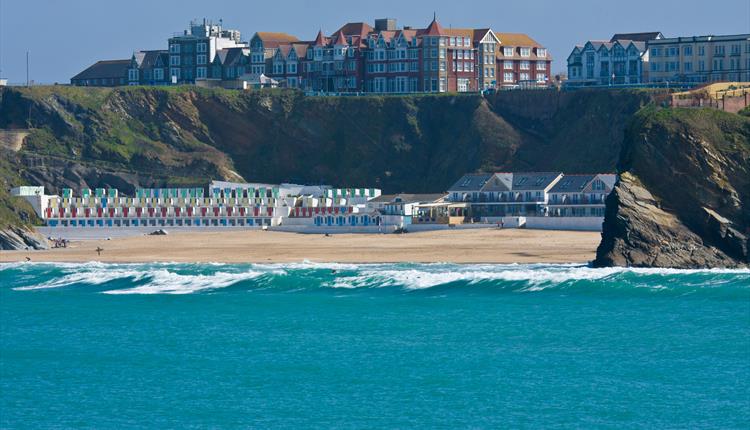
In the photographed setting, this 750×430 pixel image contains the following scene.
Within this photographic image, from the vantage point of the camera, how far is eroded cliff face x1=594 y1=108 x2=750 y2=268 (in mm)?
92750

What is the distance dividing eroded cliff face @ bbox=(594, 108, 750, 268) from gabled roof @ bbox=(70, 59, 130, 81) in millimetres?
98014

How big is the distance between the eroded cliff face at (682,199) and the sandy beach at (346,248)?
725cm

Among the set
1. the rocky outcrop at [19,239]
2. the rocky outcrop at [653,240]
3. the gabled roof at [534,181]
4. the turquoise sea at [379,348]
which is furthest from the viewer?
the gabled roof at [534,181]

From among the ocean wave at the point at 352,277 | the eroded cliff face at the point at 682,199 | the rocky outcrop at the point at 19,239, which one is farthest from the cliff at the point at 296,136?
the eroded cliff face at the point at 682,199

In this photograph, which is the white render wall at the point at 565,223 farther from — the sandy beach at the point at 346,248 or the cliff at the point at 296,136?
the cliff at the point at 296,136

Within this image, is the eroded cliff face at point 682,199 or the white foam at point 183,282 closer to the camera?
the eroded cliff face at point 682,199

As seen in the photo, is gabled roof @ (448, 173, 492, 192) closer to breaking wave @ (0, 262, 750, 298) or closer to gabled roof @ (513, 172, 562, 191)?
gabled roof @ (513, 172, 562, 191)

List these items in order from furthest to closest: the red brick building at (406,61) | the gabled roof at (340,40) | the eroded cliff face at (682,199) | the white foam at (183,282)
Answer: the gabled roof at (340,40), the red brick building at (406,61), the white foam at (183,282), the eroded cliff face at (682,199)

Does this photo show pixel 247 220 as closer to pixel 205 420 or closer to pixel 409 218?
pixel 409 218

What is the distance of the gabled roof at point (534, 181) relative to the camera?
12612cm

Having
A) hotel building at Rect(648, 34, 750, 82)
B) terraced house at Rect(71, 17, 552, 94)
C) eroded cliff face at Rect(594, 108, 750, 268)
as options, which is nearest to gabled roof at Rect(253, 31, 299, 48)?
terraced house at Rect(71, 17, 552, 94)

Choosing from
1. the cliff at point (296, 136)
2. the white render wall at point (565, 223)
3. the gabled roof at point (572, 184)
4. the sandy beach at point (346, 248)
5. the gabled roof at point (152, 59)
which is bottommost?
the sandy beach at point (346, 248)

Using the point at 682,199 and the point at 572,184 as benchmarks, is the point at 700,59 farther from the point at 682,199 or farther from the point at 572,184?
the point at 682,199

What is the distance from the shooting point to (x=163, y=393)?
207ft
